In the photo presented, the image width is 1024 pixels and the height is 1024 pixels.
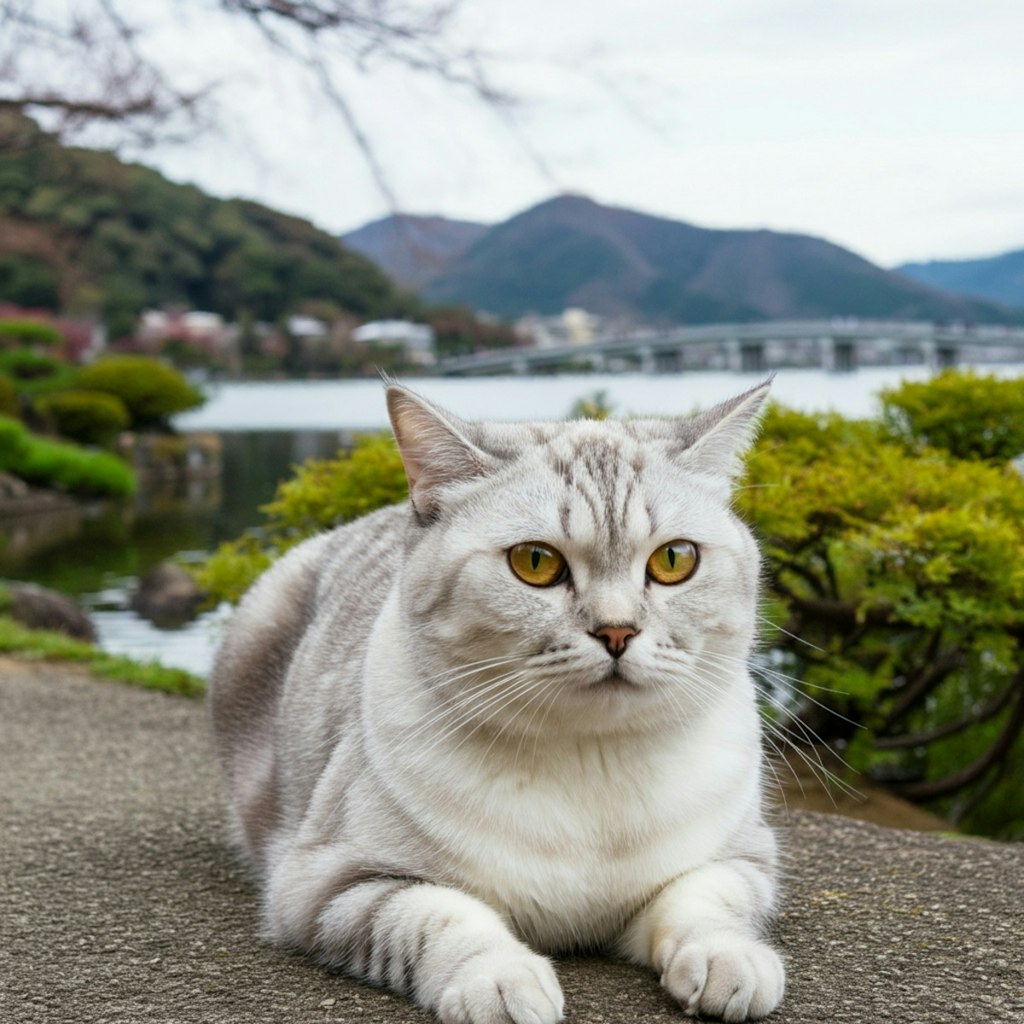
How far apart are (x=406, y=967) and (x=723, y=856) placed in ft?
2.33

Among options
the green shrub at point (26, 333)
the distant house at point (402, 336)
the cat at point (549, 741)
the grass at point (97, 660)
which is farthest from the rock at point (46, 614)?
the green shrub at point (26, 333)

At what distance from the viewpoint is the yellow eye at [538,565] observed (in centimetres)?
217

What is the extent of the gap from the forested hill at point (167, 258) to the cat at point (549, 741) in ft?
80.4

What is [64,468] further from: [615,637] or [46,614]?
[615,637]

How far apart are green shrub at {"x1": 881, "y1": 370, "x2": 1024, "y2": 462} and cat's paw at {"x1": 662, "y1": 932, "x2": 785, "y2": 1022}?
4836mm

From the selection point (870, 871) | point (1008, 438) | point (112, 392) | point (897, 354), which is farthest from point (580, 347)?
point (112, 392)

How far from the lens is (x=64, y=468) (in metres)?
19.6

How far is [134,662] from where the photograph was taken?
297 inches

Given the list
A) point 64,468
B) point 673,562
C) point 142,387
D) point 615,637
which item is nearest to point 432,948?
point 615,637

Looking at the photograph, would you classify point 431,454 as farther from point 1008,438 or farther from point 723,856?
point 1008,438

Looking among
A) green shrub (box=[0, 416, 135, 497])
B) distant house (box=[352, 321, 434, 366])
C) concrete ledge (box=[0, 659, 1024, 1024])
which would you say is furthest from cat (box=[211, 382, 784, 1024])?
green shrub (box=[0, 416, 135, 497])

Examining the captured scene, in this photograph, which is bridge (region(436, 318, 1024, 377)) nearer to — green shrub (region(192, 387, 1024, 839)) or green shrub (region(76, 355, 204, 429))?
green shrub (region(192, 387, 1024, 839))

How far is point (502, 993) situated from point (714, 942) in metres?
0.43

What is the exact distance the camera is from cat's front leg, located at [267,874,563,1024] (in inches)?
80.2
